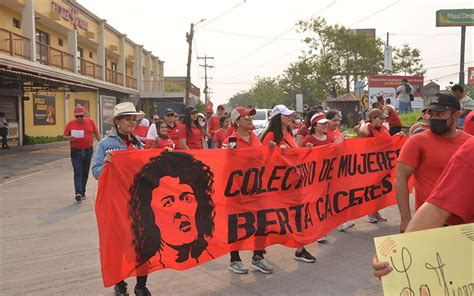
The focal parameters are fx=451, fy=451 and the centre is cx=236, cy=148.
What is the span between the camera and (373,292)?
4.20 metres

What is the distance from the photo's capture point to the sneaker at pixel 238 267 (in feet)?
15.5

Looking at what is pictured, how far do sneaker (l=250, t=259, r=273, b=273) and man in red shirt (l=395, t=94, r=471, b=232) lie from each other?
159cm

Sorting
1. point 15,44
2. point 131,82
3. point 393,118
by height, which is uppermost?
point 131,82

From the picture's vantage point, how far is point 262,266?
188 inches

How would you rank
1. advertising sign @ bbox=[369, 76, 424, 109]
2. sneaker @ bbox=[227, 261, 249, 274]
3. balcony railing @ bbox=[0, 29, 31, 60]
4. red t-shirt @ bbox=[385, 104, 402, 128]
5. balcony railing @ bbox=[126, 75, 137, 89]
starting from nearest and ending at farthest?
sneaker @ bbox=[227, 261, 249, 274] → red t-shirt @ bbox=[385, 104, 402, 128] → balcony railing @ bbox=[0, 29, 31, 60] → advertising sign @ bbox=[369, 76, 424, 109] → balcony railing @ bbox=[126, 75, 137, 89]

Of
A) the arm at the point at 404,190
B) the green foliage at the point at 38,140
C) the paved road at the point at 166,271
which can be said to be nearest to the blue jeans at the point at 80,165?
the paved road at the point at 166,271

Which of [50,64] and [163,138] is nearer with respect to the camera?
[163,138]

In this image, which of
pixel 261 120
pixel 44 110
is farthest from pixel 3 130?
pixel 261 120

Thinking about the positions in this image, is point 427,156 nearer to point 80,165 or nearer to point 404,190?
A: point 404,190

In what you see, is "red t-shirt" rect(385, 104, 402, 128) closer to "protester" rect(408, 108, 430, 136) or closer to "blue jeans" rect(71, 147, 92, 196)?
"protester" rect(408, 108, 430, 136)

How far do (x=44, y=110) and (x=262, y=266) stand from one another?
25098mm

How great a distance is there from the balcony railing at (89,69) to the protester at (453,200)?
105 feet

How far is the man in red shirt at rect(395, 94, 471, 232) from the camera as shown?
348 cm

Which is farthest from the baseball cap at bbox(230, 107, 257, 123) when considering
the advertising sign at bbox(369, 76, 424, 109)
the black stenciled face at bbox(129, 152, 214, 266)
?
the advertising sign at bbox(369, 76, 424, 109)
